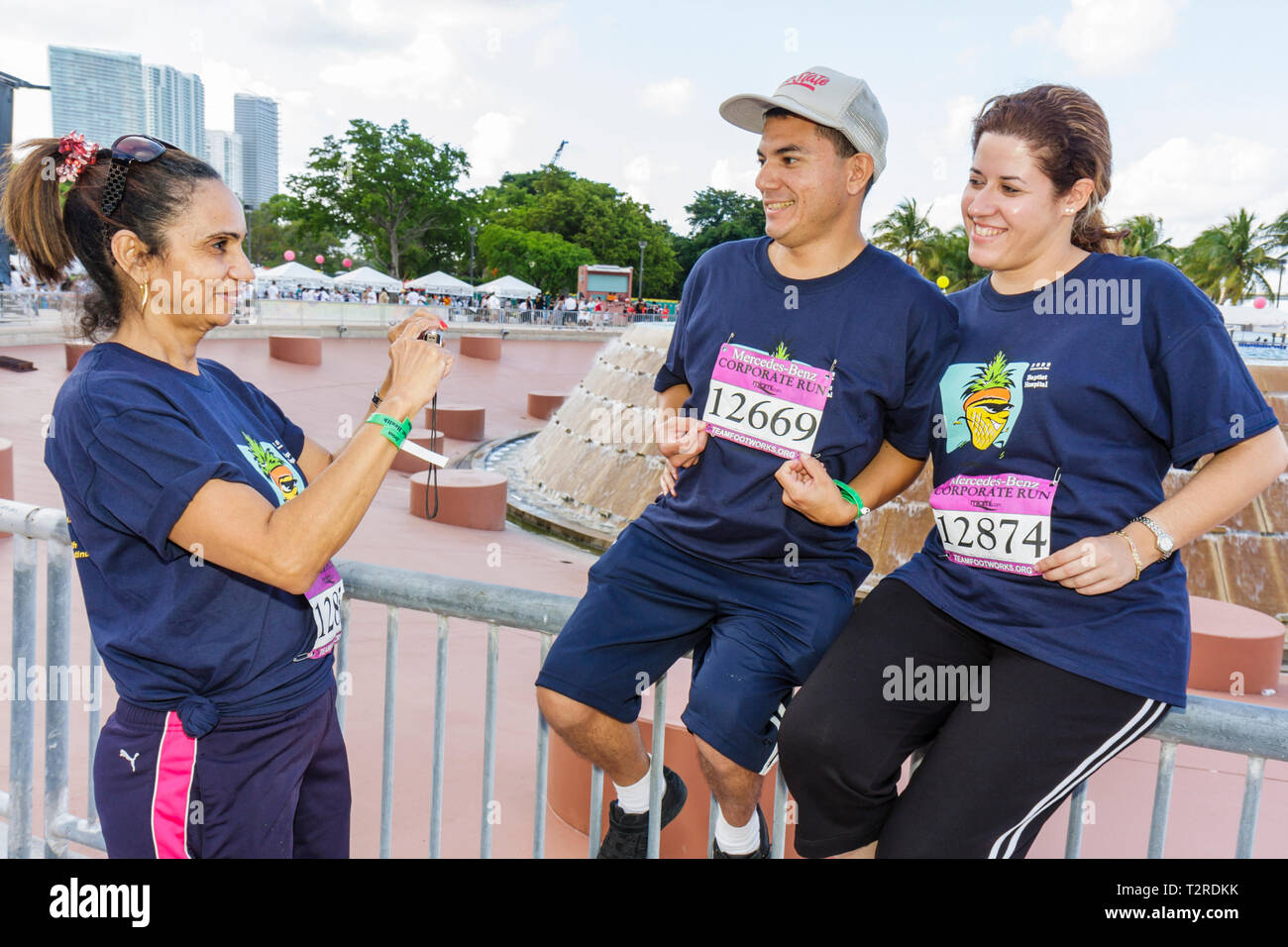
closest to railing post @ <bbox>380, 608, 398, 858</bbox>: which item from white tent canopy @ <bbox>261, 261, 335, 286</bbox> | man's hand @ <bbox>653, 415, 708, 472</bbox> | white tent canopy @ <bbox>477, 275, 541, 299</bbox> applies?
man's hand @ <bbox>653, 415, 708, 472</bbox>

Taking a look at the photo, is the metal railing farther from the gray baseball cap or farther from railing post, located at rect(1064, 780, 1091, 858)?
the gray baseball cap

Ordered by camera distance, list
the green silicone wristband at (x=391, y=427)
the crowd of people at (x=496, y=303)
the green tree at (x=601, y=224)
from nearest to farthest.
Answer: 1. the green silicone wristband at (x=391, y=427)
2. the crowd of people at (x=496, y=303)
3. the green tree at (x=601, y=224)

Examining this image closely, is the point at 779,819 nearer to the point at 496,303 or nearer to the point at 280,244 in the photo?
the point at 496,303

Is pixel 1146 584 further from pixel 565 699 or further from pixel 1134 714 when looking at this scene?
pixel 565 699

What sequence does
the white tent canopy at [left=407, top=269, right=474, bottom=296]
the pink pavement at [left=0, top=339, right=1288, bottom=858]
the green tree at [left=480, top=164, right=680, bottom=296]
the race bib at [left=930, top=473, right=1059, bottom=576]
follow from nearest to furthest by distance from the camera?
1. the race bib at [left=930, top=473, right=1059, bottom=576]
2. the pink pavement at [left=0, top=339, right=1288, bottom=858]
3. the white tent canopy at [left=407, top=269, right=474, bottom=296]
4. the green tree at [left=480, top=164, right=680, bottom=296]

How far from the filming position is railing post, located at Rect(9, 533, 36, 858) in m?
3.14

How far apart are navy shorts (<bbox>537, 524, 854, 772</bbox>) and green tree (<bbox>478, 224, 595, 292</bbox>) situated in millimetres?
67092

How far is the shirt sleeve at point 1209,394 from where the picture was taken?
222cm

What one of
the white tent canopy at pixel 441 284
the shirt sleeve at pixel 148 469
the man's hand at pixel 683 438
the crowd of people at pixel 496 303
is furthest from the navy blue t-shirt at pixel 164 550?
the white tent canopy at pixel 441 284

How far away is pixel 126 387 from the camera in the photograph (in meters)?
2.06

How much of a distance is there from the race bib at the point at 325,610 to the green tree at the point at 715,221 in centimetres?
8102

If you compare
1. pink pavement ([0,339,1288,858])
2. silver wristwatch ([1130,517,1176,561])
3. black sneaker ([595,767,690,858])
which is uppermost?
silver wristwatch ([1130,517,1176,561])

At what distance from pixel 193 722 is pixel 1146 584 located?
2196 millimetres

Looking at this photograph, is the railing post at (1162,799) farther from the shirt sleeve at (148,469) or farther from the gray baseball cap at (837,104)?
the shirt sleeve at (148,469)
